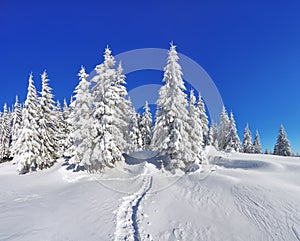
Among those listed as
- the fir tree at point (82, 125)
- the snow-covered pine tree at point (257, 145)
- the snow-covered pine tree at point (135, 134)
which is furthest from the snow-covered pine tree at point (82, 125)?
the snow-covered pine tree at point (257, 145)

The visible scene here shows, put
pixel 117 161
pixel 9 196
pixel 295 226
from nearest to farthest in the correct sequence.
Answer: pixel 295 226
pixel 9 196
pixel 117 161

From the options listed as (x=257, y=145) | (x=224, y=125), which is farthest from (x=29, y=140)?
(x=257, y=145)

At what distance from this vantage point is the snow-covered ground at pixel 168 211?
905 centimetres

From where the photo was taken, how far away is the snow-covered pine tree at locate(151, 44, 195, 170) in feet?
75.9

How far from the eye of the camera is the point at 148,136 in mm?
53375

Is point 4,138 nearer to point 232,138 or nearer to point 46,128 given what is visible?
point 46,128

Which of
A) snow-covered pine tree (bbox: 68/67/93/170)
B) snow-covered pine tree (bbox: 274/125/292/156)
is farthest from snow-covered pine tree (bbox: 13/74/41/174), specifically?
snow-covered pine tree (bbox: 274/125/292/156)

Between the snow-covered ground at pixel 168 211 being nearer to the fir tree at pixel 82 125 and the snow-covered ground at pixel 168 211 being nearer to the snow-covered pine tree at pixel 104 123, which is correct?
the snow-covered pine tree at pixel 104 123

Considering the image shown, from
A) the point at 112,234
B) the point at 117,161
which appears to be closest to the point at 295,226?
the point at 112,234

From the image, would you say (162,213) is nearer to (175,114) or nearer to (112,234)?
(112,234)

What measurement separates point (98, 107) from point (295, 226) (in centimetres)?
2128

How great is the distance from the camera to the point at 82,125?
84.7 ft

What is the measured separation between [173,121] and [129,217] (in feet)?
49.0

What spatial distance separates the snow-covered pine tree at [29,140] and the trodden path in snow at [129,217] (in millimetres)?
20202
